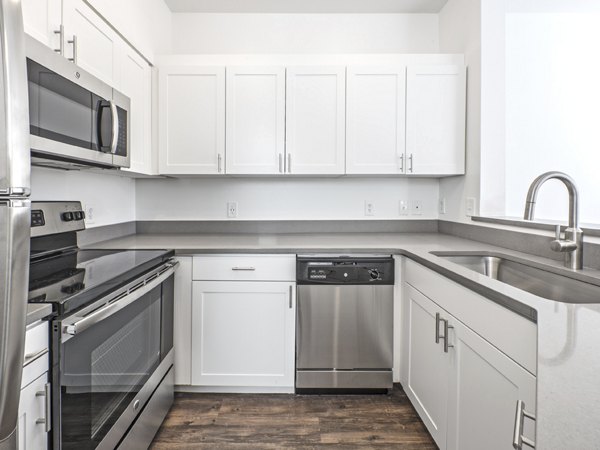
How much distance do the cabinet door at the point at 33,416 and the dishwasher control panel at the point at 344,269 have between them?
138cm

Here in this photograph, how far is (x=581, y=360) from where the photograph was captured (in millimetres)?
610

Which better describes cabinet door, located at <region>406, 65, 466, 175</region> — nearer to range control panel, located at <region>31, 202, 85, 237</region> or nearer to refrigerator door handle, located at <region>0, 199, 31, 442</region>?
range control panel, located at <region>31, 202, 85, 237</region>

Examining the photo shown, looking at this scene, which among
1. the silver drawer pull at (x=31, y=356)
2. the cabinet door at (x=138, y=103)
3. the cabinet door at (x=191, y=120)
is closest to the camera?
the silver drawer pull at (x=31, y=356)

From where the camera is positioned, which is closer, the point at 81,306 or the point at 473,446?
the point at 81,306

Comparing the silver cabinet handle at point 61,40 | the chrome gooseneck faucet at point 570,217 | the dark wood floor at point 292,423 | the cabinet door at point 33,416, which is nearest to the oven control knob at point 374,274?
the dark wood floor at point 292,423

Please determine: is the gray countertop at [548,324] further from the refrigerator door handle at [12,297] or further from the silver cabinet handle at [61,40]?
the silver cabinet handle at [61,40]

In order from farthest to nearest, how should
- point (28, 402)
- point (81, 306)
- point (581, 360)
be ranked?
point (81, 306) < point (28, 402) < point (581, 360)

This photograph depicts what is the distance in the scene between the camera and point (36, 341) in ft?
3.13

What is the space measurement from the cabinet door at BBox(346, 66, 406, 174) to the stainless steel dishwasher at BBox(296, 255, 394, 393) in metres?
0.69

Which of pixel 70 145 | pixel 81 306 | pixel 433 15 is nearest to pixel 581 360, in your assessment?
pixel 81 306

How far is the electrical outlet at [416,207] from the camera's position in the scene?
2.91 m

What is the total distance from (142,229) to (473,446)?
93.9 inches

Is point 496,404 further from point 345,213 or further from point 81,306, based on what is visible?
point 345,213

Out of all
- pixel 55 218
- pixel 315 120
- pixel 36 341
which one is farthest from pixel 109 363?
pixel 315 120
